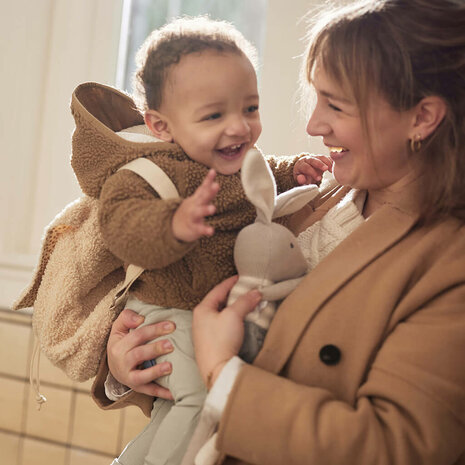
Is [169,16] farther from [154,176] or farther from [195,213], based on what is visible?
[195,213]

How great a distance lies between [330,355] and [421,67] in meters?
0.50

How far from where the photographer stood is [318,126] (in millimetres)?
1114

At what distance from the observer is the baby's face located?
3.57 ft

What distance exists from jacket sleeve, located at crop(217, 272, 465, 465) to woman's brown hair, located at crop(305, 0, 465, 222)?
0.68 ft

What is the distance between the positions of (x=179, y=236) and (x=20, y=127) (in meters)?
1.53

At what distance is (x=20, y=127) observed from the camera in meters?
2.23

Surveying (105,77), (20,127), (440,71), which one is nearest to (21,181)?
(20,127)

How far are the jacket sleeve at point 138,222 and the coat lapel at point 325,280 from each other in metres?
0.20

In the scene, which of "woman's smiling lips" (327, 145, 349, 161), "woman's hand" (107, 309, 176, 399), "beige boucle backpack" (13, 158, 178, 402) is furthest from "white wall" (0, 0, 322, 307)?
"woman's smiling lips" (327, 145, 349, 161)

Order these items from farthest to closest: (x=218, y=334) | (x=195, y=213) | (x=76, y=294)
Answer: (x=76, y=294)
(x=218, y=334)
(x=195, y=213)

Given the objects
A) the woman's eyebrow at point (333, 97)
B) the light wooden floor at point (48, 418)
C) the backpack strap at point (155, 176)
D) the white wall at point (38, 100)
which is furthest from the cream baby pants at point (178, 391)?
the white wall at point (38, 100)

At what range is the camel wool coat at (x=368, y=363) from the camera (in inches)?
34.7

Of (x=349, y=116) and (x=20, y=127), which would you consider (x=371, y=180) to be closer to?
(x=349, y=116)

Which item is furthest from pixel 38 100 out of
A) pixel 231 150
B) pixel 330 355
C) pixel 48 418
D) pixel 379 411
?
pixel 379 411
